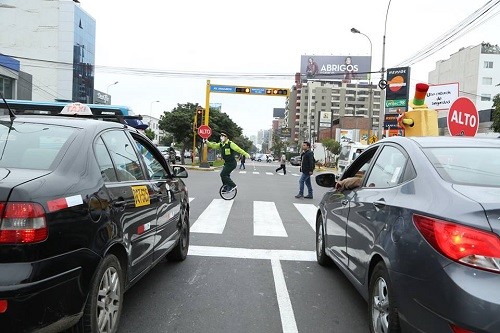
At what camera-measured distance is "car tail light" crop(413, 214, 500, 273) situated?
7.48ft

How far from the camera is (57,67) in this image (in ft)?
202

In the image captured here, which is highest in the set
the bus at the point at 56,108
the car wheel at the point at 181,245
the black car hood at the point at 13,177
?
the bus at the point at 56,108

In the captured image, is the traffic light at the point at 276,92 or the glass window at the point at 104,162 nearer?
the glass window at the point at 104,162

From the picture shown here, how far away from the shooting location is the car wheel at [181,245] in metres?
5.66

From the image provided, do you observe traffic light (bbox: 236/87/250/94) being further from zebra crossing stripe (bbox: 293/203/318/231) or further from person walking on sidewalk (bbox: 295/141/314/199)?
zebra crossing stripe (bbox: 293/203/318/231)

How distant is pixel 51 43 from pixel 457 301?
69041 mm

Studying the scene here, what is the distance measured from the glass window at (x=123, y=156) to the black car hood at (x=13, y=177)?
0.87 m

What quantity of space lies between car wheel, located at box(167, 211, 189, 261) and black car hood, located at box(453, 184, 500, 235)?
360 centimetres

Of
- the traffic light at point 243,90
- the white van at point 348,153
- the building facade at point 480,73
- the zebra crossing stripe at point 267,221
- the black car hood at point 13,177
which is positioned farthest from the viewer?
the building facade at point 480,73

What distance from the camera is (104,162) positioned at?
348 cm

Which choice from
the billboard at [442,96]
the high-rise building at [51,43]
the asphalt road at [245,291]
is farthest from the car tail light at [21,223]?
the high-rise building at [51,43]

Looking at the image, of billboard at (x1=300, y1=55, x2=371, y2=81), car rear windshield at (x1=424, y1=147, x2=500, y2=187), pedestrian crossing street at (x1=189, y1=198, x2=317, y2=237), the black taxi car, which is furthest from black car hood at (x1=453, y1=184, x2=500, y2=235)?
billboard at (x1=300, y1=55, x2=371, y2=81)

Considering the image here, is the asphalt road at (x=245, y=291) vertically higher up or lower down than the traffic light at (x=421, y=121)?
lower down

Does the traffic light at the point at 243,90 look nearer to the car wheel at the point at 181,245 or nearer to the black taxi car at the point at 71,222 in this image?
the car wheel at the point at 181,245
